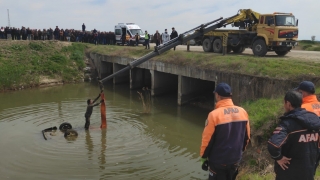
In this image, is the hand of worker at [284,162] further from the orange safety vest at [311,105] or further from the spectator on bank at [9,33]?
the spectator on bank at [9,33]

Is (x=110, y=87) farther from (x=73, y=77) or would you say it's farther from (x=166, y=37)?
(x=166, y=37)

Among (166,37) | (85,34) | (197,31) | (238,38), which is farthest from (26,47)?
(238,38)

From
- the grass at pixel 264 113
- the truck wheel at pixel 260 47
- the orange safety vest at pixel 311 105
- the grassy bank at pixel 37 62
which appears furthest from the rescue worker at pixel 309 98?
the grassy bank at pixel 37 62

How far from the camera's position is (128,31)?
3159cm

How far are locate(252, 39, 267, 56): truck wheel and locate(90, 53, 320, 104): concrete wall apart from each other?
3.33 metres

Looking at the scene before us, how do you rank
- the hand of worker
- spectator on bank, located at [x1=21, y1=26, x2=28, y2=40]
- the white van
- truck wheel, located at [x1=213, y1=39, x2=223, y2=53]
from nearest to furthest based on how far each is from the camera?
the hand of worker, truck wheel, located at [x1=213, y1=39, x2=223, y2=53], the white van, spectator on bank, located at [x1=21, y1=26, x2=28, y2=40]

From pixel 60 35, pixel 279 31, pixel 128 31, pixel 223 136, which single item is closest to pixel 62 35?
pixel 60 35

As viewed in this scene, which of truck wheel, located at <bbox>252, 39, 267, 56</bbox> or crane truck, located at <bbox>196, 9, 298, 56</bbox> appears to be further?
truck wheel, located at <bbox>252, 39, 267, 56</bbox>

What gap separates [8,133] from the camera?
12383 mm

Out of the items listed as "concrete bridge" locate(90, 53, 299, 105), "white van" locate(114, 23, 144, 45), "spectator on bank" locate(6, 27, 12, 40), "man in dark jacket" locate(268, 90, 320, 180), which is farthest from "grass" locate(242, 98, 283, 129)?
"spectator on bank" locate(6, 27, 12, 40)

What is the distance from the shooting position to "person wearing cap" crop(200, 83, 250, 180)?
4111mm

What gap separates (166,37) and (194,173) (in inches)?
705

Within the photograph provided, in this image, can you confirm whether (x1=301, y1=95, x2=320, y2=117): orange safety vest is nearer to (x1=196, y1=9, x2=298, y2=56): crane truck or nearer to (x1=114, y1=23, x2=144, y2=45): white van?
(x1=196, y1=9, x2=298, y2=56): crane truck

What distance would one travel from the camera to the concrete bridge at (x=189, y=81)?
1235cm
